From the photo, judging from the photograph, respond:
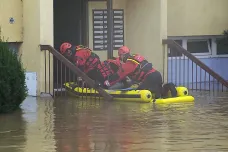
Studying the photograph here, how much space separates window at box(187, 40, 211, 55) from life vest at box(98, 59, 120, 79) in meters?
5.34

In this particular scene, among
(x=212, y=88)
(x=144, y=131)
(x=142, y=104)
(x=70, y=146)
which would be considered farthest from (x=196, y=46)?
(x=70, y=146)

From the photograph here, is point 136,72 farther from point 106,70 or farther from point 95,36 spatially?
point 95,36

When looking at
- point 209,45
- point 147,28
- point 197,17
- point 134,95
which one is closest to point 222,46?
point 209,45

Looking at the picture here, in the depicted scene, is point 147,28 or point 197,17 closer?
point 147,28

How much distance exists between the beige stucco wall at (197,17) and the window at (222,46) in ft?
0.95

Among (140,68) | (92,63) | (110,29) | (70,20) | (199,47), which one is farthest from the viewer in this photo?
(199,47)

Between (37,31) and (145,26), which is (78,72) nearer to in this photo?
(37,31)

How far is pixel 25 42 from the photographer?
15336 mm

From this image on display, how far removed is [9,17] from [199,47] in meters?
7.62


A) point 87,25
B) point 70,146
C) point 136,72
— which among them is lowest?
point 70,146

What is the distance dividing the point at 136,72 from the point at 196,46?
6476mm

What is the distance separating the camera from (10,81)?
11734 mm

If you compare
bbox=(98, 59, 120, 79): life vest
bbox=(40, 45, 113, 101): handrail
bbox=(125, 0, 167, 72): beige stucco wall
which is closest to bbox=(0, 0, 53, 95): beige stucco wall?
bbox=(40, 45, 113, 101): handrail

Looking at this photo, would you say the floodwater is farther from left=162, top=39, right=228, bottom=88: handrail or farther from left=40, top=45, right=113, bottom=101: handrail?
left=162, top=39, right=228, bottom=88: handrail
